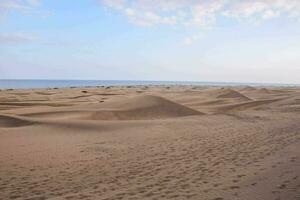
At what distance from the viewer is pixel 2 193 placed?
28.0 feet

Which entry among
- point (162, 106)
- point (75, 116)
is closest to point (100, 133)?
point (75, 116)

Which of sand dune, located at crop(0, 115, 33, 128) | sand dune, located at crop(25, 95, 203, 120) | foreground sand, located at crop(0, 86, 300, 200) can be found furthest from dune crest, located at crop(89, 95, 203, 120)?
sand dune, located at crop(0, 115, 33, 128)

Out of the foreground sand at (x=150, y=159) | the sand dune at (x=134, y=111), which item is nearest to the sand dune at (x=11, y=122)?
the foreground sand at (x=150, y=159)

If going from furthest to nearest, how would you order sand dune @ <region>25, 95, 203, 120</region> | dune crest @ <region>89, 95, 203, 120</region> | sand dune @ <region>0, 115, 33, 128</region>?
1. dune crest @ <region>89, 95, 203, 120</region>
2. sand dune @ <region>25, 95, 203, 120</region>
3. sand dune @ <region>0, 115, 33, 128</region>

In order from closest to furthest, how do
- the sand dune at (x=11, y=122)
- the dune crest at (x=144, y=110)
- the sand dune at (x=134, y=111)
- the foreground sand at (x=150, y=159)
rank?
1. the foreground sand at (x=150, y=159)
2. the sand dune at (x=11, y=122)
3. the sand dune at (x=134, y=111)
4. the dune crest at (x=144, y=110)

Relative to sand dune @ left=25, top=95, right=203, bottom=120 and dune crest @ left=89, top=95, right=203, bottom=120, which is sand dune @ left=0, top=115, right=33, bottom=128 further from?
dune crest @ left=89, top=95, right=203, bottom=120

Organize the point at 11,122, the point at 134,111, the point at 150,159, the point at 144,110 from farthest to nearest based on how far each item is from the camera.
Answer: the point at 144,110, the point at 134,111, the point at 11,122, the point at 150,159

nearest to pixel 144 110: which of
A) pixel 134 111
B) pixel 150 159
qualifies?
pixel 134 111

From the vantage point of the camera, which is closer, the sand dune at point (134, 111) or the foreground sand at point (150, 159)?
the foreground sand at point (150, 159)

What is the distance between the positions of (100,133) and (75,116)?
17.9ft

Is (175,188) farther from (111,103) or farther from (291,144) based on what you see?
→ (111,103)

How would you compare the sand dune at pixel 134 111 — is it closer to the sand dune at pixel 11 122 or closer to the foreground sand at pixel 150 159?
the sand dune at pixel 11 122

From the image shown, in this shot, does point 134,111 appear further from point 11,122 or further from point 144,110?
point 11,122

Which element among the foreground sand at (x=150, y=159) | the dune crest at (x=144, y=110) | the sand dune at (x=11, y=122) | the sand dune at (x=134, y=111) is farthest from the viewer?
the dune crest at (x=144, y=110)
